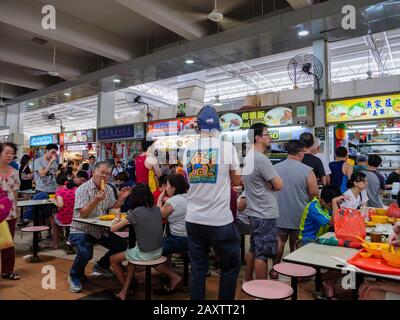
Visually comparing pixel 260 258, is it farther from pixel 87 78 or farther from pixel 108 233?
pixel 87 78

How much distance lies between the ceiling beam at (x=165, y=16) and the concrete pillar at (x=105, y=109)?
4126 mm

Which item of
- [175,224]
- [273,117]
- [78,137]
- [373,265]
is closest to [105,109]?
[78,137]

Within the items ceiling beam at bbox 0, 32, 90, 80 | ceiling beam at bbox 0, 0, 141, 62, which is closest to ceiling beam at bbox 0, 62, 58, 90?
ceiling beam at bbox 0, 32, 90, 80

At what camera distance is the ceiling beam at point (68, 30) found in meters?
5.52

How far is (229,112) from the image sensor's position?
6.77 meters

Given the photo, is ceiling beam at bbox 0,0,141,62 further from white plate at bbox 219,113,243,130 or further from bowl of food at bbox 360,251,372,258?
bowl of food at bbox 360,251,372,258

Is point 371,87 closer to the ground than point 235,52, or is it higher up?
closer to the ground

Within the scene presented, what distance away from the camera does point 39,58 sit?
798 centimetres

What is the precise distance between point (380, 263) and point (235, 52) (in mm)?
5237

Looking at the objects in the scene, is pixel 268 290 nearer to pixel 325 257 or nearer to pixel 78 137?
pixel 325 257

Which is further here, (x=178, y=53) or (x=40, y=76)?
(x=40, y=76)

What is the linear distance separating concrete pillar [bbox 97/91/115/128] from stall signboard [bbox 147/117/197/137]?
1.92 m

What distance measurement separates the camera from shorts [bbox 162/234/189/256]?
127 inches
